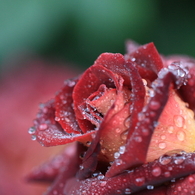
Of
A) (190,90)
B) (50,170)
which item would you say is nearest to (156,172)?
(190,90)

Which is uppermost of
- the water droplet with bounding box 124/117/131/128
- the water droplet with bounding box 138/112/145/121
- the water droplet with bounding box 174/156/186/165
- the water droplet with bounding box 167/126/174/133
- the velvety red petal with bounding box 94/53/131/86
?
the velvety red petal with bounding box 94/53/131/86

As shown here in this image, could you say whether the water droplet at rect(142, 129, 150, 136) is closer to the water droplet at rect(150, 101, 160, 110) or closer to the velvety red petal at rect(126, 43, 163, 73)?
the water droplet at rect(150, 101, 160, 110)

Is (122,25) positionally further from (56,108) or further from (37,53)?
(56,108)

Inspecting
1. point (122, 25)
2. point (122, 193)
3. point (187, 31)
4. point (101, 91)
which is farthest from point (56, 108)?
point (187, 31)

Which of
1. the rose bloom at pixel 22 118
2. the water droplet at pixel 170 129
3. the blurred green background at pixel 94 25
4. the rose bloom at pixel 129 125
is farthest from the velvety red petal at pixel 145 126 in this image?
the blurred green background at pixel 94 25

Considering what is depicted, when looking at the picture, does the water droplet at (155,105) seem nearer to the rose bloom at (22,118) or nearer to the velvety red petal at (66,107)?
the velvety red petal at (66,107)

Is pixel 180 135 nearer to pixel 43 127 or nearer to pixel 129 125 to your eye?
pixel 129 125

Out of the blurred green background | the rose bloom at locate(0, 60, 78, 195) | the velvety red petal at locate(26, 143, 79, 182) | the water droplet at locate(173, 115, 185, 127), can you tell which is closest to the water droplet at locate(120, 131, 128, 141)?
the water droplet at locate(173, 115, 185, 127)

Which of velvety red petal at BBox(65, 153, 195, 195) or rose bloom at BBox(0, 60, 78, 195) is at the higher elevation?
velvety red petal at BBox(65, 153, 195, 195)
